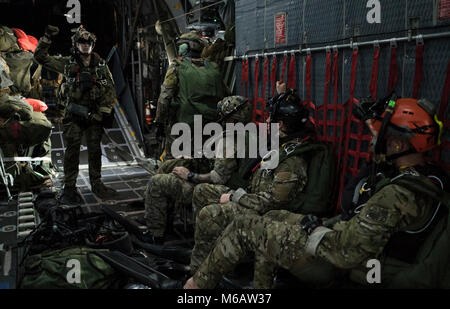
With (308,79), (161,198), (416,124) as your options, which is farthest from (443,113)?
(161,198)

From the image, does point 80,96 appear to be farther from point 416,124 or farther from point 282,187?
point 416,124

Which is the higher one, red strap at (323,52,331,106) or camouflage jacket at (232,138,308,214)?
red strap at (323,52,331,106)

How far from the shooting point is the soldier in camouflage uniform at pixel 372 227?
7.13ft

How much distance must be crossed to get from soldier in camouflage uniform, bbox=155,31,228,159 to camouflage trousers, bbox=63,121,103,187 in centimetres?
132

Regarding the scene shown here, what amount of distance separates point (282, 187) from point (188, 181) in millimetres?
1495

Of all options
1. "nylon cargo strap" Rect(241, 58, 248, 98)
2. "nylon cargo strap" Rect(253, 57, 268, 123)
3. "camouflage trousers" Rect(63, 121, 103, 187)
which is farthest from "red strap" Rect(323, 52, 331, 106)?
"camouflage trousers" Rect(63, 121, 103, 187)

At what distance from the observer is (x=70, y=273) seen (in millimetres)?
3240

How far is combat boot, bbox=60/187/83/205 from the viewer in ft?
19.6

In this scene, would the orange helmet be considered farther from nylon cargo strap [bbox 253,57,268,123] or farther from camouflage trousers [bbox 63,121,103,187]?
camouflage trousers [bbox 63,121,103,187]

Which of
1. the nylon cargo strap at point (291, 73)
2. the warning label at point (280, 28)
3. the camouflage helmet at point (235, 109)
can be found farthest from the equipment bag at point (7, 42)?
the nylon cargo strap at point (291, 73)

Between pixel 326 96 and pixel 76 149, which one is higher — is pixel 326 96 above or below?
above

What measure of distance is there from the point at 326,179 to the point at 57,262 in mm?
2280

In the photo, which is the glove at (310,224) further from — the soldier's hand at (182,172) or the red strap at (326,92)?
the soldier's hand at (182,172)
